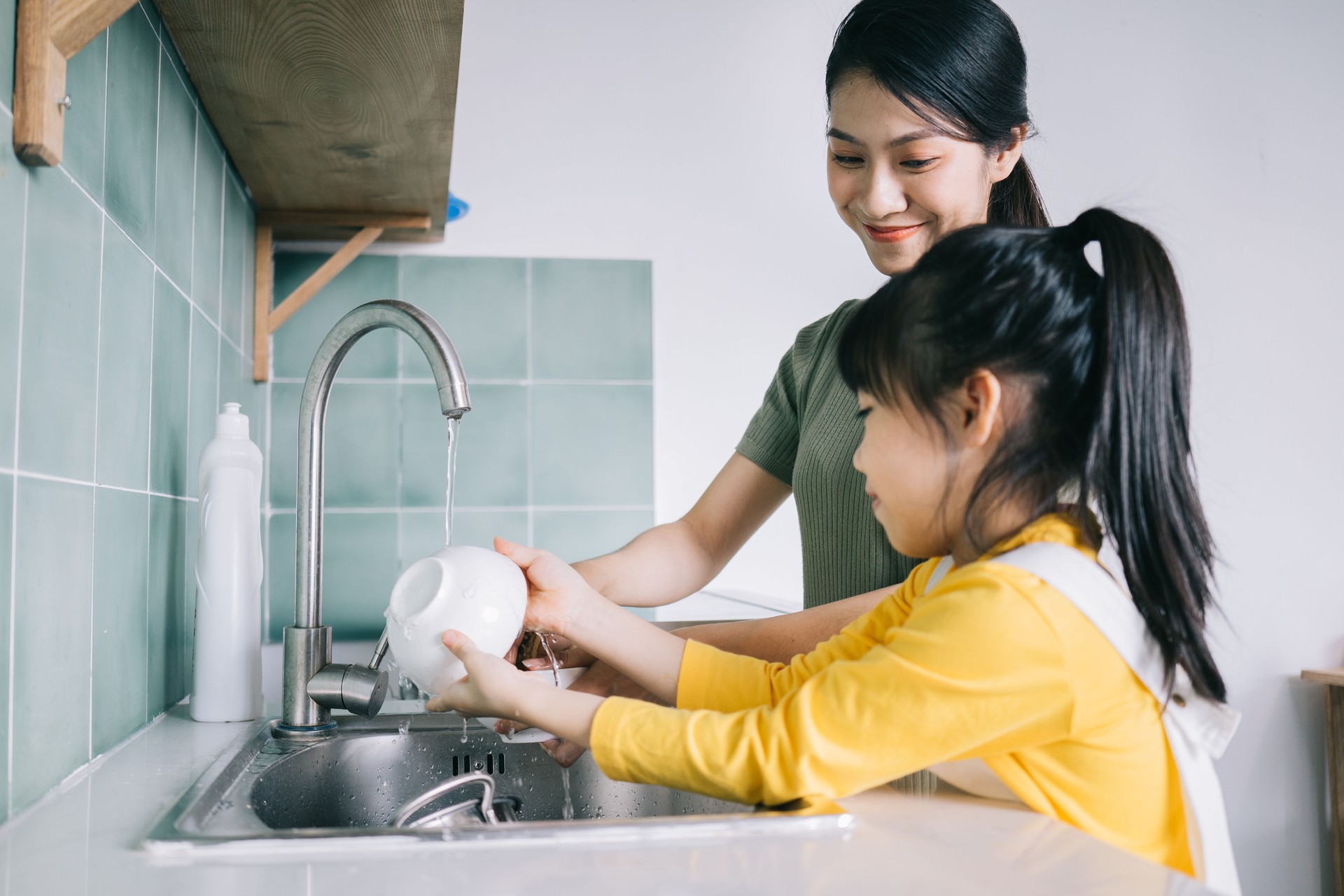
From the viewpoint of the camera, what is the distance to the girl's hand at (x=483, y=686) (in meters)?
0.67

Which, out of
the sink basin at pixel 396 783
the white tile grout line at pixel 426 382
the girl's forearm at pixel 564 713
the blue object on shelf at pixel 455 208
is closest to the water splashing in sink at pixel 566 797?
the sink basin at pixel 396 783

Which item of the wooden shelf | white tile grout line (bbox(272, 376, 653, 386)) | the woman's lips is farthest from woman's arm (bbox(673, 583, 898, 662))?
the wooden shelf

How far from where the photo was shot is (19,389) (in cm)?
66

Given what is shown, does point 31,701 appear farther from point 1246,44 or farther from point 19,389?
point 1246,44

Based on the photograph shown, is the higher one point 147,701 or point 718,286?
point 718,286

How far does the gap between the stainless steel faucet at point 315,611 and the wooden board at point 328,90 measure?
32 cm

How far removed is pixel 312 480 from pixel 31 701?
0.31m

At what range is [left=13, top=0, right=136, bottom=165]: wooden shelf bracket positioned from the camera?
2.16 ft

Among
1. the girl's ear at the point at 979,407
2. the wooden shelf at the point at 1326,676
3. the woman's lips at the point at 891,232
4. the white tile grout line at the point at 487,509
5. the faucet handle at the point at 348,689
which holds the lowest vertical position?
the wooden shelf at the point at 1326,676

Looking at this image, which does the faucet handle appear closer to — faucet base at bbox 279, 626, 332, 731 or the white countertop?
faucet base at bbox 279, 626, 332, 731

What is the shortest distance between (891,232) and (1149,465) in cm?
45

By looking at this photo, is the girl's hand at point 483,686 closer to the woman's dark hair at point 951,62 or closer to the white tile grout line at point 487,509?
the woman's dark hair at point 951,62

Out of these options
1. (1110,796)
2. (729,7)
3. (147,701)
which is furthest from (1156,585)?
(729,7)

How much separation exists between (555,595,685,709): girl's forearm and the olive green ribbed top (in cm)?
29
